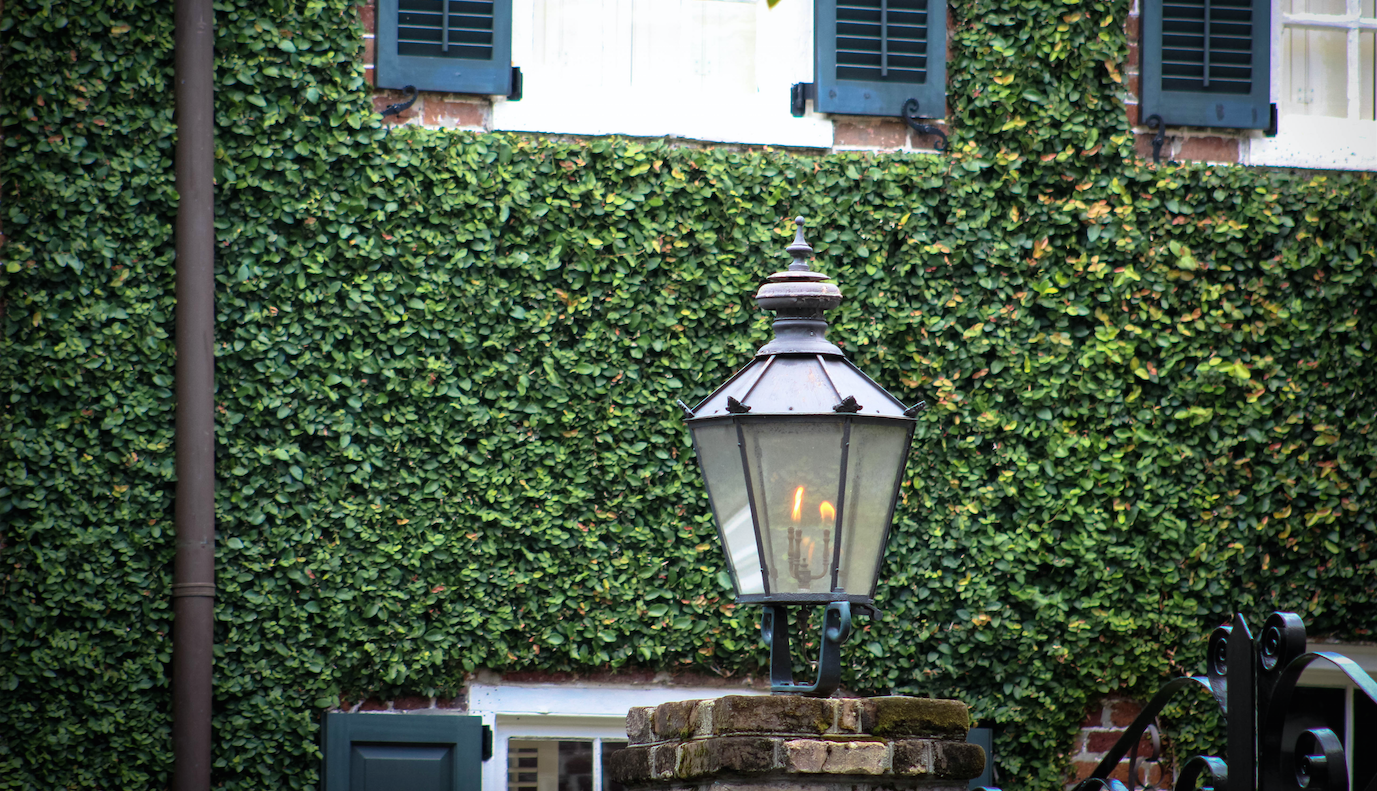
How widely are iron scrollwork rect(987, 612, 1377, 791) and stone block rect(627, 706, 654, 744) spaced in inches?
47.0

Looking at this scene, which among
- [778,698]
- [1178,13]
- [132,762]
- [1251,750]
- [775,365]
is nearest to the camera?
[1251,750]

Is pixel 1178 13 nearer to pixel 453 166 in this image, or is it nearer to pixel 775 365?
pixel 453 166

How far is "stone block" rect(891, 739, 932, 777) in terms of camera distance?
2801mm

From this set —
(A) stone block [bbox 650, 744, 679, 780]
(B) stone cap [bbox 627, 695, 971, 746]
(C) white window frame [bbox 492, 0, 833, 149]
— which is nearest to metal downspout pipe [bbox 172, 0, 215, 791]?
(C) white window frame [bbox 492, 0, 833, 149]

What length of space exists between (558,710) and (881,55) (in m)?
2.80

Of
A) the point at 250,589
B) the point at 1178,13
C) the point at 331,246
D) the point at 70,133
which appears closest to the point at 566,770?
the point at 250,589

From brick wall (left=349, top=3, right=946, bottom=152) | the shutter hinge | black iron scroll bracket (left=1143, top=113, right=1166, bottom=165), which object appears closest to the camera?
brick wall (left=349, top=3, right=946, bottom=152)

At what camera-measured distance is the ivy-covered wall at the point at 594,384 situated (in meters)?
4.79

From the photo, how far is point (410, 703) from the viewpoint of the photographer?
495cm

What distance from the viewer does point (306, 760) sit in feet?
15.7

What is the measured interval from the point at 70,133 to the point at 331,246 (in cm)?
97

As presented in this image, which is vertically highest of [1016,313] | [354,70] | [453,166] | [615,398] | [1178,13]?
[1178,13]

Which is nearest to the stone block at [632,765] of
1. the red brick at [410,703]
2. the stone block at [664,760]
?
the stone block at [664,760]

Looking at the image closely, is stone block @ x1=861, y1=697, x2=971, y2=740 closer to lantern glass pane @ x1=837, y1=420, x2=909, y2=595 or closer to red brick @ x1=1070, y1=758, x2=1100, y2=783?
lantern glass pane @ x1=837, y1=420, x2=909, y2=595
